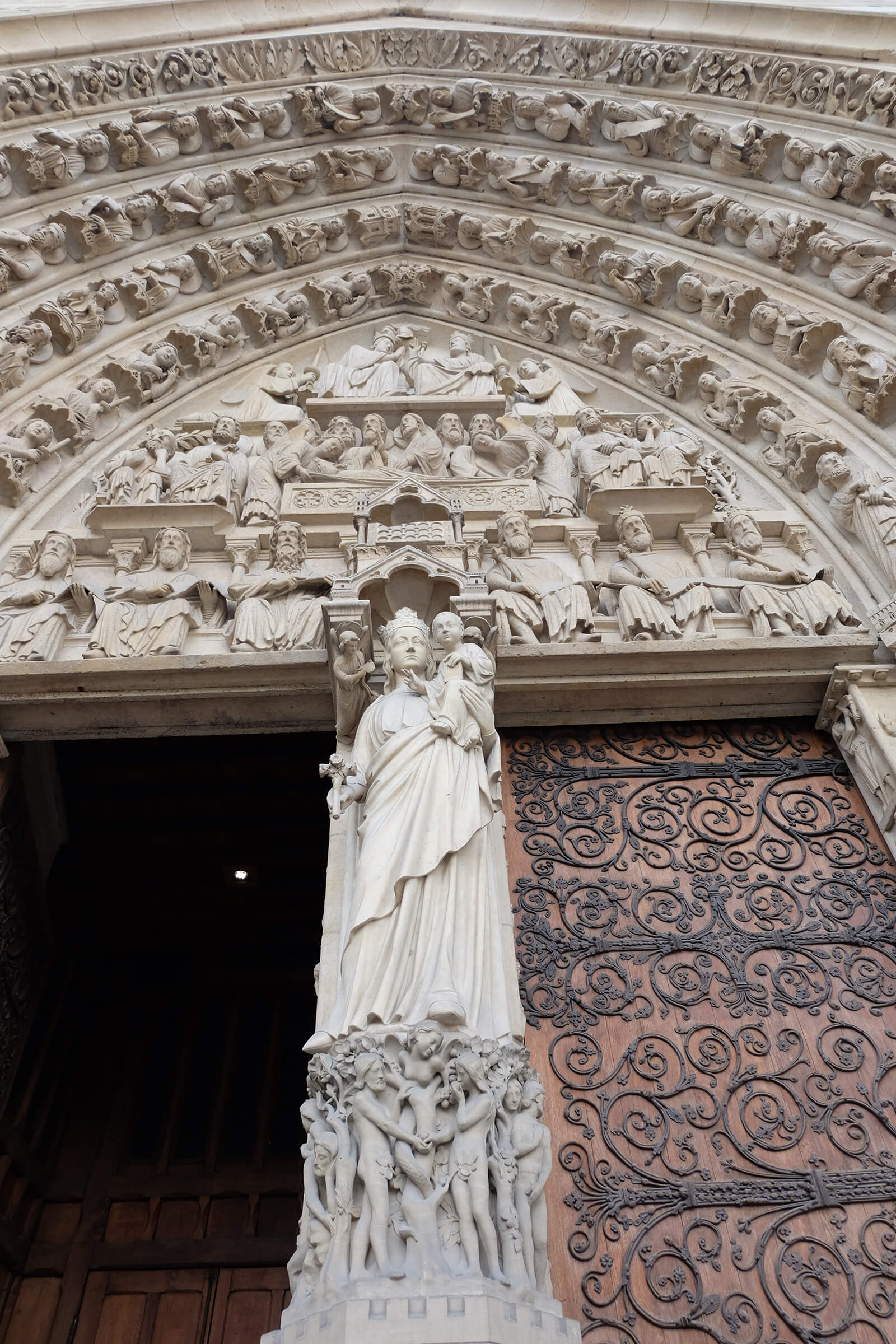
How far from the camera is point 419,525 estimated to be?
171 inches

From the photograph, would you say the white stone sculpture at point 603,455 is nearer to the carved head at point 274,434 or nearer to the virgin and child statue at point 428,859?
the carved head at point 274,434

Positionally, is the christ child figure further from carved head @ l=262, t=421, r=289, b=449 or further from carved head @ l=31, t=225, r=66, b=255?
carved head @ l=31, t=225, r=66, b=255

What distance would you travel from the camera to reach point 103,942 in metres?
6.50

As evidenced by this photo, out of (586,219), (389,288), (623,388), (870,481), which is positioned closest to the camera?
(870,481)

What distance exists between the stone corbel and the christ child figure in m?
1.85

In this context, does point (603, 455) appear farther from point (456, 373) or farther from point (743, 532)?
point (456, 373)

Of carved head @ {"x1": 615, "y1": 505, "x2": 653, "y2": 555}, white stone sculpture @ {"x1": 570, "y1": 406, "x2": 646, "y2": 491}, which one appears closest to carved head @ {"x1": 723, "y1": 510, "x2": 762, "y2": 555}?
carved head @ {"x1": 615, "y1": 505, "x2": 653, "y2": 555}

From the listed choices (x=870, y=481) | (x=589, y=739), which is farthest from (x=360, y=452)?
(x=870, y=481)

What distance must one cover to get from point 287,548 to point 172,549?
556 millimetres

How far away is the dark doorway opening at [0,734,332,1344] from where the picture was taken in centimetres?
503

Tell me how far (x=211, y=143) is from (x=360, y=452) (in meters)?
3.17

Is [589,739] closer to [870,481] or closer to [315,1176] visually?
[870,481]

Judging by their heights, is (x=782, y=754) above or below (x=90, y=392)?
below

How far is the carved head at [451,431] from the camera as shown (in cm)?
578
